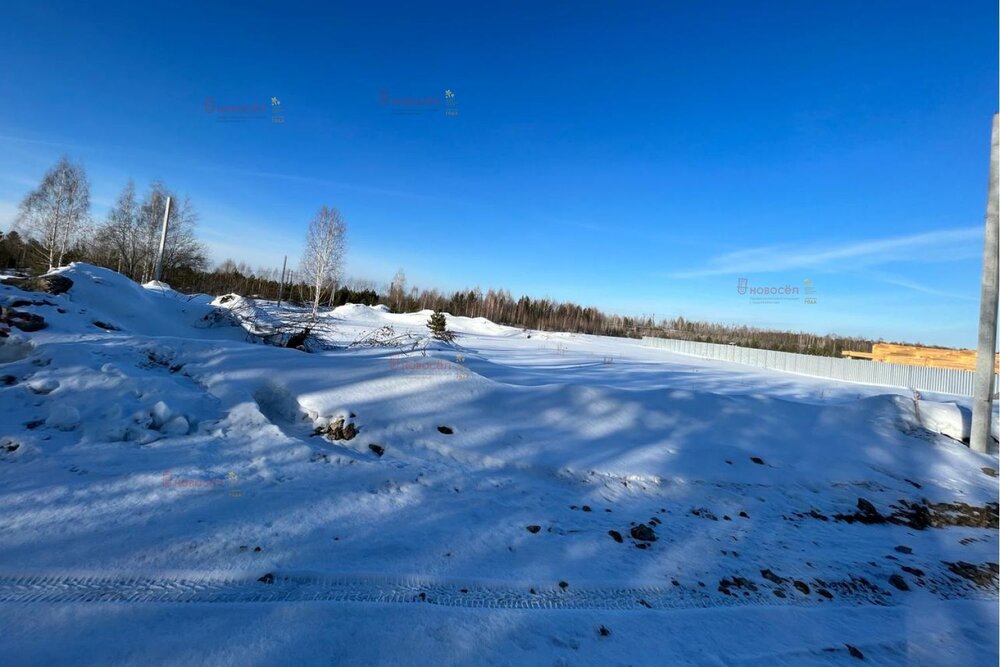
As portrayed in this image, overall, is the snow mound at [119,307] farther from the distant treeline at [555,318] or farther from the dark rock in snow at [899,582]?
the distant treeline at [555,318]

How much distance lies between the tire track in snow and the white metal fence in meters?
23.8

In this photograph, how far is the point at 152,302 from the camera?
31.9 feet

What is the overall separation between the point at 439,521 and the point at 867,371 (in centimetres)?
2796

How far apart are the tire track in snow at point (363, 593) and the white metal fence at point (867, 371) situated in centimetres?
2380

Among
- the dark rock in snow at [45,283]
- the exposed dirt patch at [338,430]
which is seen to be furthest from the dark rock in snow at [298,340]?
the exposed dirt patch at [338,430]

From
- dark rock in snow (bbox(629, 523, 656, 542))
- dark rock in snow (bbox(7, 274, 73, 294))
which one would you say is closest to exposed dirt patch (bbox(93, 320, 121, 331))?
dark rock in snow (bbox(7, 274, 73, 294))

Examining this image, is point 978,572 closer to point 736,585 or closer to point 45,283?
point 736,585

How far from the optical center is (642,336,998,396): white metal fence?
66.1 ft

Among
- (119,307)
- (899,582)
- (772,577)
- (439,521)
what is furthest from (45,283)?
(899,582)

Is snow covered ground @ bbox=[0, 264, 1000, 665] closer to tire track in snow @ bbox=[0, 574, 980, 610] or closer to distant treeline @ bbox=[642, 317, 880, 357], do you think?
tire track in snow @ bbox=[0, 574, 980, 610]

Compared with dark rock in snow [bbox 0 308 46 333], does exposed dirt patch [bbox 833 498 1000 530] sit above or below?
below

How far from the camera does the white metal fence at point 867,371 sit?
20.1 metres

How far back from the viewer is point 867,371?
886 inches

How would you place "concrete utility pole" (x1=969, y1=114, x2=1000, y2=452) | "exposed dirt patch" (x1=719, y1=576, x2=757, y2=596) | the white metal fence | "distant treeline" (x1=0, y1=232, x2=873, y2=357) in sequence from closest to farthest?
"exposed dirt patch" (x1=719, y1=576, x2=757, y2=596)
"concrete utility pole" (x1=969, y1=114, x2=1000, y2=452)
the white metal fence
"distant treeline" (x1=0, y1=232, x2=873, y2=357)
